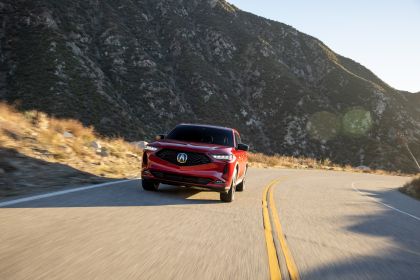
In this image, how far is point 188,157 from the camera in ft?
32.3

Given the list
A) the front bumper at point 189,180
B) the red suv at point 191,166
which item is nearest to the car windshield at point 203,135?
the red suv at point 191,166

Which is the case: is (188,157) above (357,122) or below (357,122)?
below

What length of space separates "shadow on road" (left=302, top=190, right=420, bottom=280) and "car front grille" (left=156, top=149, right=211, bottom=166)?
124 inches

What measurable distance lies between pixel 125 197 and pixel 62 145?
6414 mm

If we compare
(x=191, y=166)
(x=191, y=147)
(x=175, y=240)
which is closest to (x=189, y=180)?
(x=191, y=166)

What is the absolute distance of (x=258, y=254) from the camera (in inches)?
225

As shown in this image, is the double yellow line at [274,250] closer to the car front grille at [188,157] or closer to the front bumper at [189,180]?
the front bumper at [189,180]

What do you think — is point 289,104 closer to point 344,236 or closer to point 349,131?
point 349,131

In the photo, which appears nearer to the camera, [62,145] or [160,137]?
[160,137]

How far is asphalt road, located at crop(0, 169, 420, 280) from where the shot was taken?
4.52m

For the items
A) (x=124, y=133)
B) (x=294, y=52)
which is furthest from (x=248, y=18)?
(x=124, y=133)

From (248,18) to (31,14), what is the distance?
54470 millimetres

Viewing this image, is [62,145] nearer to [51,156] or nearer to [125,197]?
[51,156]

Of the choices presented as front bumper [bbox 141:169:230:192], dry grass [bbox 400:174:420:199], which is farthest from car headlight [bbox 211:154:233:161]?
dry grass [bbox 400:174:420:199]
